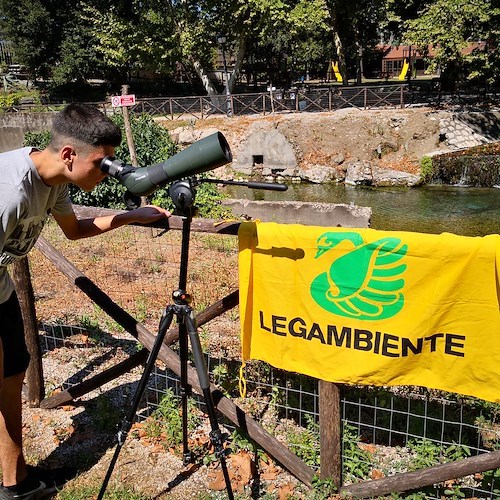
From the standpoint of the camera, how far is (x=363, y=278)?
8.14 feet

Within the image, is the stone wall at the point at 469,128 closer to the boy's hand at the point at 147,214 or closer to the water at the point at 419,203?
the water at the point at 419,203

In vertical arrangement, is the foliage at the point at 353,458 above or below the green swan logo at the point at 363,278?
below

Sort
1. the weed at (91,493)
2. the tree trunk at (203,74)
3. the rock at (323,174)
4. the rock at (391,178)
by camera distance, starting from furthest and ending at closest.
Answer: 1. the tree trunk at (203,74)
2. the rock at (323,174)
3. the rock at (391,178)
4. the weed at (91,493)

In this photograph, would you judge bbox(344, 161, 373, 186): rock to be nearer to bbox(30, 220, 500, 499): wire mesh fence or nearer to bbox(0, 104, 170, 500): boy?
bbox(30, 220, 500, 499): wire mesh fence

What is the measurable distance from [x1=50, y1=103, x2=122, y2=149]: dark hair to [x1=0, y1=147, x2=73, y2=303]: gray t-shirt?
0.17 m

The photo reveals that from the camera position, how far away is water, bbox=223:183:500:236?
12.6 meters

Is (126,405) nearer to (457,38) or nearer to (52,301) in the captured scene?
(52,301)

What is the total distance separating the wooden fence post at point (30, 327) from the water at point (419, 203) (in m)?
9.92

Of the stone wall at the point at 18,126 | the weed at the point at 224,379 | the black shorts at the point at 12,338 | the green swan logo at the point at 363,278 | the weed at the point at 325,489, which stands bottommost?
the weed at the point at 325,489

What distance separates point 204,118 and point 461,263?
21.7 m

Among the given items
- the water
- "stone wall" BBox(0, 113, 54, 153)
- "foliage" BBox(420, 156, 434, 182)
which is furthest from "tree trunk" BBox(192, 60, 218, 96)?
"foliage" BBox(420, 156, 434, 182)

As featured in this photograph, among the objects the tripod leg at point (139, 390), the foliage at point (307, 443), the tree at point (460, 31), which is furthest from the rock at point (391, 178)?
the tripod leg at point (139, 390)

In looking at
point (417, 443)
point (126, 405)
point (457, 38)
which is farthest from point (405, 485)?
point (457, 38)

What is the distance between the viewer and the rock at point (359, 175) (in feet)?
57.6
